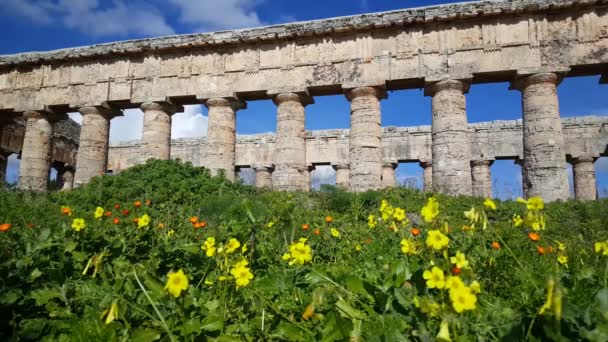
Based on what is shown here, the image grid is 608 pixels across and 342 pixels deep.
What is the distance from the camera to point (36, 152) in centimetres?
1570

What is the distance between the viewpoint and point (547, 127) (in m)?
11.6

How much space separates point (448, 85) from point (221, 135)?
26.0 feet

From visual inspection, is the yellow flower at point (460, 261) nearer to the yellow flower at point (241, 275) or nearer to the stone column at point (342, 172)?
the yellow flower at point (241, 275)

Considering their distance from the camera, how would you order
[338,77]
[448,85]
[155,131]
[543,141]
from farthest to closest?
[155,131], [338,77], [448,85], [543,141]

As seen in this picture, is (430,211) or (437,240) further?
(430,211)

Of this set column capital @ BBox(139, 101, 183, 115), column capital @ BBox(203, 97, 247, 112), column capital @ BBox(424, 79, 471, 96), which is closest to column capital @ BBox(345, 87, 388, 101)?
column capital @ BBox(424, 79, 471, 96)

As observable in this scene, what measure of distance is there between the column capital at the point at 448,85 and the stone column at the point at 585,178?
10.6 m

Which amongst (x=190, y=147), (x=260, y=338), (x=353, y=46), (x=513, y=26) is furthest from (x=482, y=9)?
(x=190, y=147)

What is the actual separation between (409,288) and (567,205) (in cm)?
1019

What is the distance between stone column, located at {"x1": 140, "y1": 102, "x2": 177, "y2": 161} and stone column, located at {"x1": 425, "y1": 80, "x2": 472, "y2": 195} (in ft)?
32.1

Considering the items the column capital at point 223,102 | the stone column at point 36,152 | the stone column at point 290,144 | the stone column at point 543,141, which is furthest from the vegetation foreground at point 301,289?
the stone column at point 36,152

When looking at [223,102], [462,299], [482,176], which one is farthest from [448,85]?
[462,299]

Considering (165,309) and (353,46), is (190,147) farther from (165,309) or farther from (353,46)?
(165,309)

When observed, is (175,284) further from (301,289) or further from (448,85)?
(448,85)
